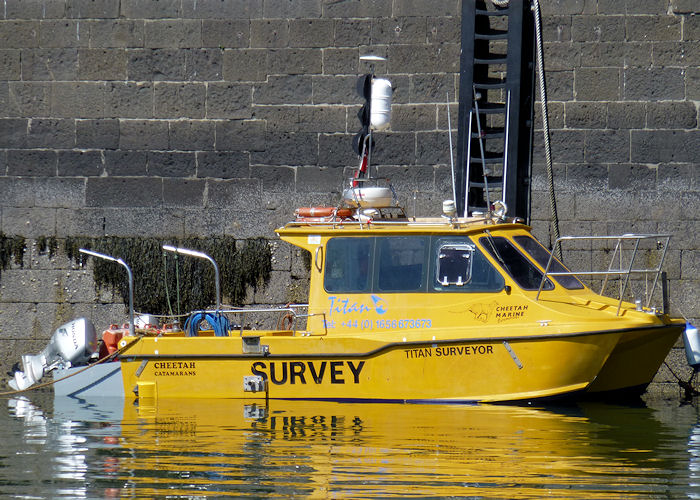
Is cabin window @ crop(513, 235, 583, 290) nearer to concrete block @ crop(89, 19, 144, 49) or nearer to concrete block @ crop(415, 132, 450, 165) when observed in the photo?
concrete block @ crop(415, 132, 450, 165)

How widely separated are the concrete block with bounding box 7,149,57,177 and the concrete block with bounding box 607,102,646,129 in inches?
216

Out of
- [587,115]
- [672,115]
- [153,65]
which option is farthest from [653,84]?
[153,65]

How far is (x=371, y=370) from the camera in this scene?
8891 mm

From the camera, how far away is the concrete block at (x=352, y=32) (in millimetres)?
10773

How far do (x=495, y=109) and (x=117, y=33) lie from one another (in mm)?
3899

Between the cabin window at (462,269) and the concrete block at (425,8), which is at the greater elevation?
the concrete block at (425,8)

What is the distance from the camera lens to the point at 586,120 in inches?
417

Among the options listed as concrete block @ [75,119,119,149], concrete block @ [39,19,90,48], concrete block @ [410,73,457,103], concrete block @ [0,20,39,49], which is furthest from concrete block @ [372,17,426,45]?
concrete block @ [0,20,39,49]

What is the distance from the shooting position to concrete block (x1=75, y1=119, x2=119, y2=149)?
11.0 meters

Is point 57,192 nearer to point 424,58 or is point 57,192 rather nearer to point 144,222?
point 144,222

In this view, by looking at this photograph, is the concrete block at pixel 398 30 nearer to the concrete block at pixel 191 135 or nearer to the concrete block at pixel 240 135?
the concrete block at pixel 240 135

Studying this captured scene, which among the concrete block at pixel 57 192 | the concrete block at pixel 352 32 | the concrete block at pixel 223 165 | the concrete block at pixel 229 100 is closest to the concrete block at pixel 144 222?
the concrete block at pixel 57 192

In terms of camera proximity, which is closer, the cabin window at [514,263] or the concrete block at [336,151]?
the cabin window at [514,263]

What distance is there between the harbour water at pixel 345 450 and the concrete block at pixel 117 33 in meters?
3.74
